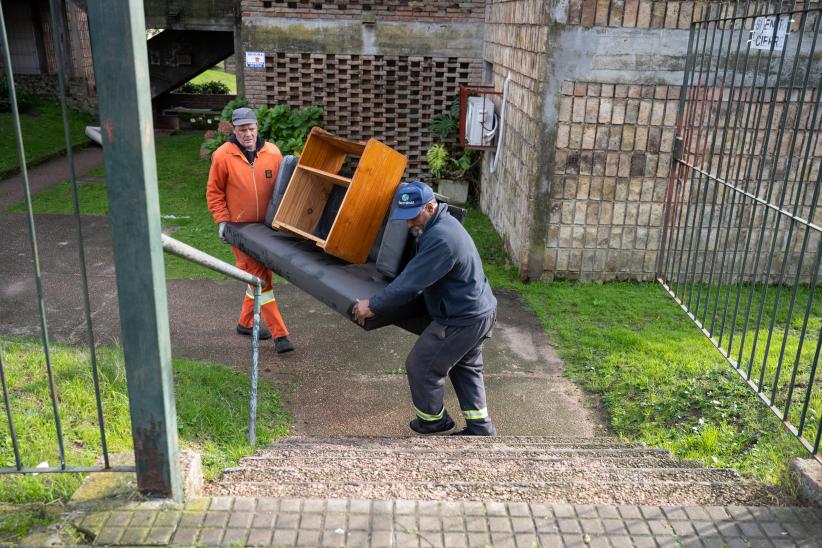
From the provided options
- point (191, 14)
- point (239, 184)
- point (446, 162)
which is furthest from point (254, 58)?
point (239, 184)

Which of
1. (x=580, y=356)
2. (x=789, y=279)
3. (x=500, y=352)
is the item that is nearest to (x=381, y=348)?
(x=500, y=352)

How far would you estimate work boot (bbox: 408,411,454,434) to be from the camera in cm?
520

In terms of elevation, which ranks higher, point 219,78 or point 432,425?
point 219,78

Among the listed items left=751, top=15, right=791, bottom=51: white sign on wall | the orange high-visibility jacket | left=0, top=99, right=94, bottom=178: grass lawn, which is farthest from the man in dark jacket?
left=0, top=99, right=94, bottom=178: grass lawn

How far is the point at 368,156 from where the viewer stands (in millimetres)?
5324

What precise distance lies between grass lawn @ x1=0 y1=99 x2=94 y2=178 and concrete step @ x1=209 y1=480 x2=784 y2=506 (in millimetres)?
12034

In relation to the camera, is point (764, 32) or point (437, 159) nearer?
point (764, 32)

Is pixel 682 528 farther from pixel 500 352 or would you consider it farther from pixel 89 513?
pixel 500 352

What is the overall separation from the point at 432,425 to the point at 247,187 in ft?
8.90

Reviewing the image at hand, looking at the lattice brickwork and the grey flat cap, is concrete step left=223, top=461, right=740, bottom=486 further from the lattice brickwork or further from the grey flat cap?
the lattice brickwork

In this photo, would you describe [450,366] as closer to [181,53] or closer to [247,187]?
[247,187]

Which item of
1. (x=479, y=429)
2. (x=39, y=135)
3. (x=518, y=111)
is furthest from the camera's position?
(x=39, y=135)

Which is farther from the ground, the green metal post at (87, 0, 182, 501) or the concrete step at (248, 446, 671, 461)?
the green metal post at (87, 0, 182, 501)

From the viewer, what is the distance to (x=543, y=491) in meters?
3.10
